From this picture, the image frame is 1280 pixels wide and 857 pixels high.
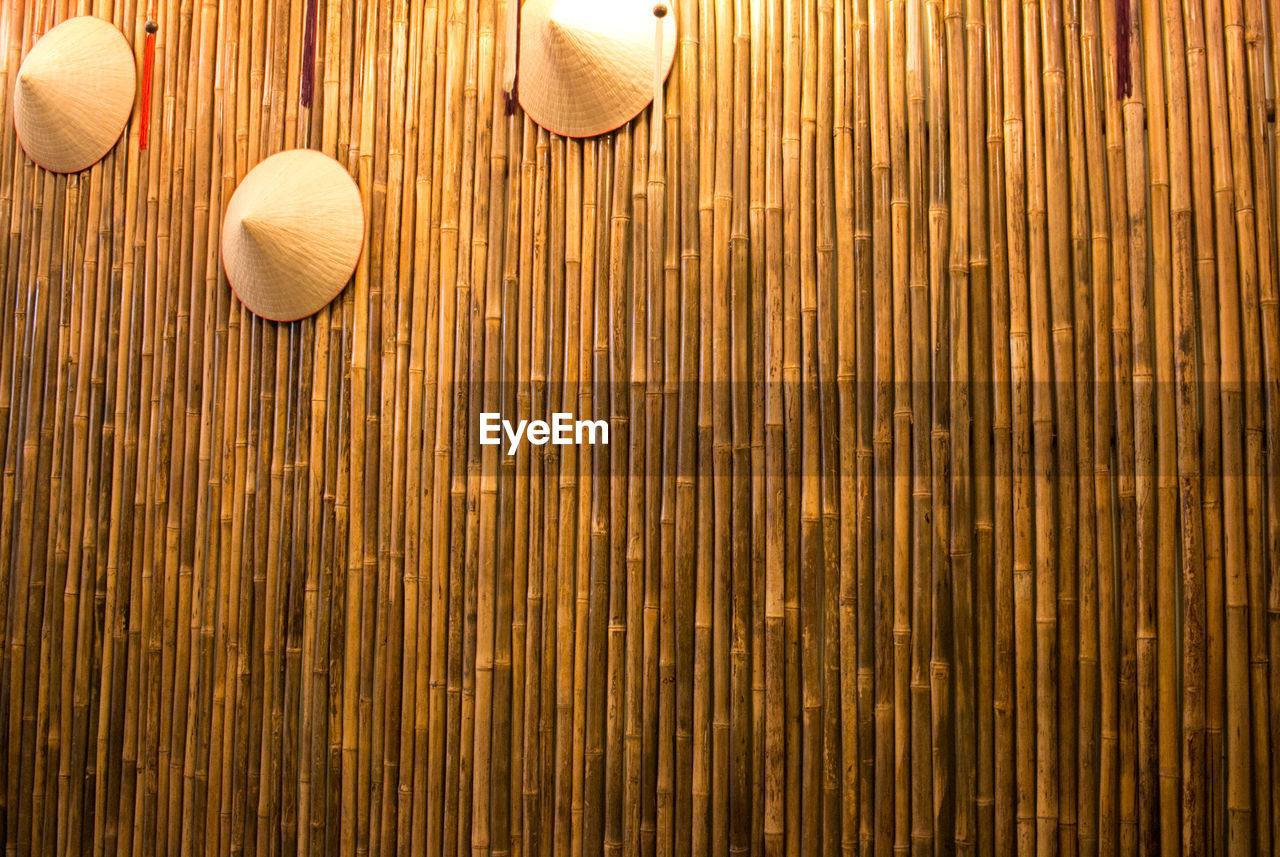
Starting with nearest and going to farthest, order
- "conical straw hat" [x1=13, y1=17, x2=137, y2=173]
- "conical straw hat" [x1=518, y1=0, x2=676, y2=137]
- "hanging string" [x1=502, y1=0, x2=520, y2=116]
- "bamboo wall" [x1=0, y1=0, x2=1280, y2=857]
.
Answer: "bamboo wall" [x1=0, y1=0, x2=1280, y2=857], "conical straw hat" [x1=518, y1=0, x2=676, y2=137], "hanging string" [x1=502, y1=0, x2=520, y2=116], "conical straw hat" [x1=13, y1=17, x2=137, y2=173]

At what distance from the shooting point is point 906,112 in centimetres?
175

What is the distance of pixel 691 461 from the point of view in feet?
5.84

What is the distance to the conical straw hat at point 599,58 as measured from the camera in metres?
1.84

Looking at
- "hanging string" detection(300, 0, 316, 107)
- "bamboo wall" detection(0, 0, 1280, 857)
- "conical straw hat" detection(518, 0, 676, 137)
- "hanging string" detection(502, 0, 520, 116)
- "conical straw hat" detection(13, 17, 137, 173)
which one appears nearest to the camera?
"bamboo wall" detection(0, 0, 1280, 857)

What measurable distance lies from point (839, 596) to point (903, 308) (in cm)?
50

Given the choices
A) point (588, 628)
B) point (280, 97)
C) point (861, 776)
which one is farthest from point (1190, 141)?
point (280, 97)

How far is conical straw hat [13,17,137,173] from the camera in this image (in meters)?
2.21

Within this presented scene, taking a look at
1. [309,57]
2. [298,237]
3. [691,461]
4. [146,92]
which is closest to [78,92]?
[146,92]

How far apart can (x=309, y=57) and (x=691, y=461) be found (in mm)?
1189

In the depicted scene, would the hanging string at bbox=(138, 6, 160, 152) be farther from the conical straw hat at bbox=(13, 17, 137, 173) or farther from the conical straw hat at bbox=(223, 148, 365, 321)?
the conical straw hat at bbox=(223, 148, 365, 321)

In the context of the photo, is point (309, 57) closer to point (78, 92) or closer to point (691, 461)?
point (78, 92)

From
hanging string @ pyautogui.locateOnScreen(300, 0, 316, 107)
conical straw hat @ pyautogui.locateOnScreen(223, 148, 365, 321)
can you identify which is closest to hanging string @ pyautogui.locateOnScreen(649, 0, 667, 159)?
conical straw hat @ pyautogui.locateOnScreen(223, 148, 365, 321)

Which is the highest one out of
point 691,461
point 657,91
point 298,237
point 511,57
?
point 511,57

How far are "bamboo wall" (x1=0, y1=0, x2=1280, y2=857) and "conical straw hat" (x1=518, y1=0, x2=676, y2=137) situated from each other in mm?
43
